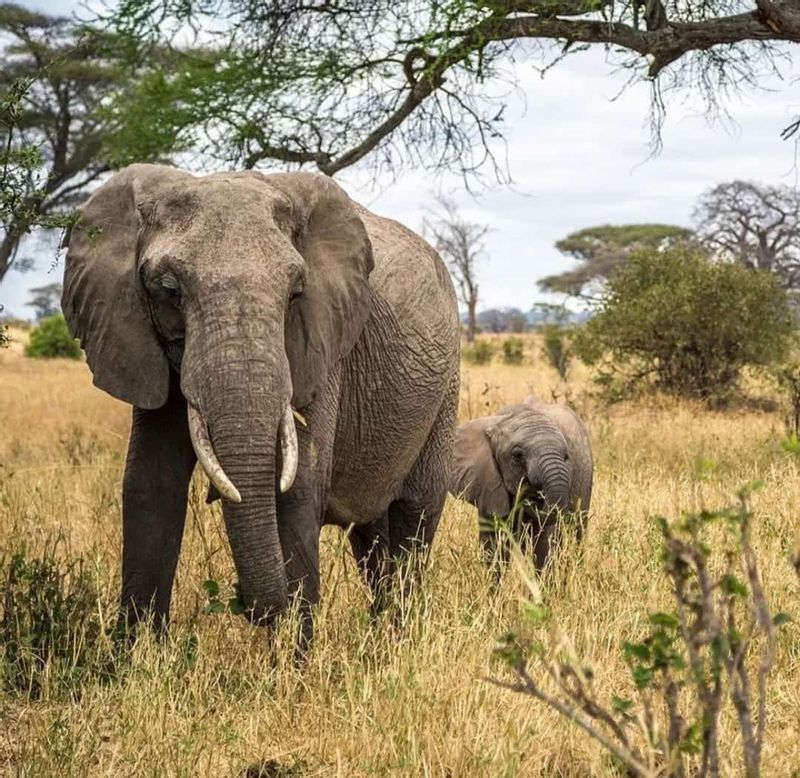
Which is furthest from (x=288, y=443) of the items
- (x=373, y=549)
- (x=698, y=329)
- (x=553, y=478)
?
(x=698, y=329)

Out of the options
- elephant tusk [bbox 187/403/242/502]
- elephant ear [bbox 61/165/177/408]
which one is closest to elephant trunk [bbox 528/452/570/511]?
elephant ear [bbox 61/165/177/408]

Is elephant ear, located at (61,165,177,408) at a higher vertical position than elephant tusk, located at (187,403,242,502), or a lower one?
higher

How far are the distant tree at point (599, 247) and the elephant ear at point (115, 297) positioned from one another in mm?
36665

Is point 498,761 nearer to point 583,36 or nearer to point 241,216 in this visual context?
point 241,216

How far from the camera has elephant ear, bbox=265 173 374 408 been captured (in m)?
4.75

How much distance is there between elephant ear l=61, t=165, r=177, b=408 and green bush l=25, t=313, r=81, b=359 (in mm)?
25054

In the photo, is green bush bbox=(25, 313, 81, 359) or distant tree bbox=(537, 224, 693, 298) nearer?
green bush bbox=(25, 313, 81, 359)

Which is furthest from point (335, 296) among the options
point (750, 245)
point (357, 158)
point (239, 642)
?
point (750, 245)

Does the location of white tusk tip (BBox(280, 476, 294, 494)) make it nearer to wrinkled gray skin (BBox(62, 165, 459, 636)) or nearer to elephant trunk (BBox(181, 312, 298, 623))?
elephant trunk (BBox(181, 312, 298, 623))

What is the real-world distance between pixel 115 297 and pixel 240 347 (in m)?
0.68

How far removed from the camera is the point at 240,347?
4.16 meters

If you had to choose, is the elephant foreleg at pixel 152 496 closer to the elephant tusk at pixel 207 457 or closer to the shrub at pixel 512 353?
the elephant tusk at pixel 207 457

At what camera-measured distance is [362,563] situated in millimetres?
6391

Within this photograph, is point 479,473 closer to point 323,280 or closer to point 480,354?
point 323,280
